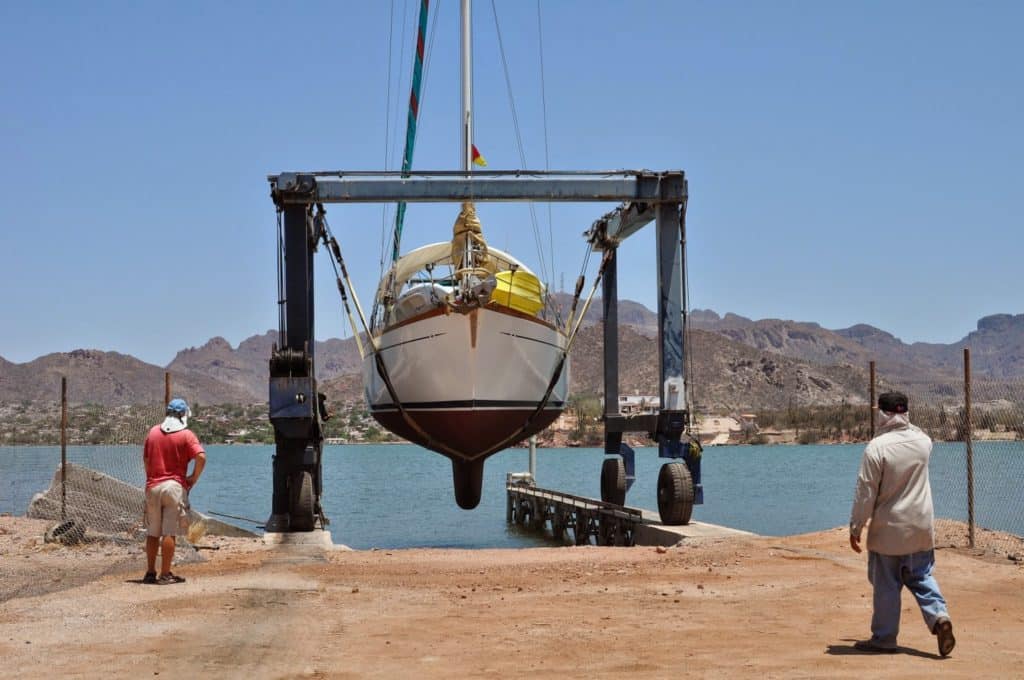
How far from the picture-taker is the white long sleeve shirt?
28.6 feet

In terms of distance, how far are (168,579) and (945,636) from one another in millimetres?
7603

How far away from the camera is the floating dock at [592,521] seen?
19.1 m

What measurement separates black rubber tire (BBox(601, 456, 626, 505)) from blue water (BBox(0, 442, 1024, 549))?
18.4ft

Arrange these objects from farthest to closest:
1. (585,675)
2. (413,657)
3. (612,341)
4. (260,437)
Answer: (260,437), (612,341), (413,657), (585,675)

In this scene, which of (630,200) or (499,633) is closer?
(499,633)

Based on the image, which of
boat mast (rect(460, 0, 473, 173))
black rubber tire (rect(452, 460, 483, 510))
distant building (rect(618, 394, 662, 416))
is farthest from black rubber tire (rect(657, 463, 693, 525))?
boat mast (rect(460, 0, 473, 173))

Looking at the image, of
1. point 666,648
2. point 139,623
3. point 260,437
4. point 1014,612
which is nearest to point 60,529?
point 139,623

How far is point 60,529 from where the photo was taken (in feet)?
53.4

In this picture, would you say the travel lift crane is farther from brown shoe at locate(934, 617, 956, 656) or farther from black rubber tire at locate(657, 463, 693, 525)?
brown shoe at locate(934, 617, 956, 656)

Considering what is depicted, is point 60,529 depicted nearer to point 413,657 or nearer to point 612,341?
point 413,657

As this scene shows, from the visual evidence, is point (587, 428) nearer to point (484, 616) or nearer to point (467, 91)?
point (467, 91)

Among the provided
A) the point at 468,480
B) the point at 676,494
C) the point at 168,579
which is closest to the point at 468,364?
the point at 468,480

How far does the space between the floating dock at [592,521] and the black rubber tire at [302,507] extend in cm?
514

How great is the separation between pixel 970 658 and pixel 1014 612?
2.59 meters
